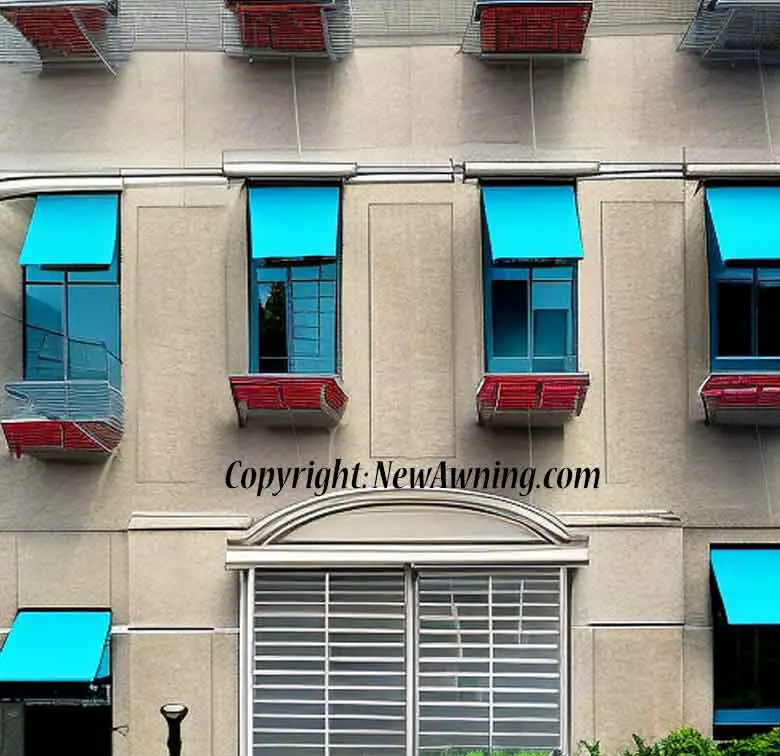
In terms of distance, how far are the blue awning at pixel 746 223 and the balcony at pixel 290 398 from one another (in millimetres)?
5250

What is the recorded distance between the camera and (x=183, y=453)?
15.4m

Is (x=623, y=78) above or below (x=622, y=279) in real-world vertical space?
above

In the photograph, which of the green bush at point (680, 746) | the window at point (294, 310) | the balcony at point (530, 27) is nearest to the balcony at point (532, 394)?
the window at point (294, 310)

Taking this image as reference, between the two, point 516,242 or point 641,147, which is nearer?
point 516,242

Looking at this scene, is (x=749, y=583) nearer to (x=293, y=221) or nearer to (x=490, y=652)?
(x=490, y=652)

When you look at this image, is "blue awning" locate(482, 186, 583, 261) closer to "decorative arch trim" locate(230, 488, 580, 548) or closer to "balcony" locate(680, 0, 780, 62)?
"balcony" locate(680, 0, 780, 62)

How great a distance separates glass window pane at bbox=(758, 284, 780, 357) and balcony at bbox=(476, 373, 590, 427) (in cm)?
259

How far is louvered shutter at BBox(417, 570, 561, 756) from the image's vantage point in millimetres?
14609

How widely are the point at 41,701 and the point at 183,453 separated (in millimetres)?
3682

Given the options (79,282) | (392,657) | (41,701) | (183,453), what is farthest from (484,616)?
(79,282)

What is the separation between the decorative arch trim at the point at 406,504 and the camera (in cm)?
1449

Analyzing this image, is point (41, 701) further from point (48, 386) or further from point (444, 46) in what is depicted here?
point (444, 46)

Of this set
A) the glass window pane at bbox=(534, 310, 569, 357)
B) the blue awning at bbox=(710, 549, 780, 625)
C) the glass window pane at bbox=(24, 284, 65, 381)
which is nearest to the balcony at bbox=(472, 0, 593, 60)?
the glass window pane at bbox=(534, 310, 569, 357)

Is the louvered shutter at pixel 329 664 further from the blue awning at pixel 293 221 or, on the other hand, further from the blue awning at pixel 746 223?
the blue awning at pixel 746 223
